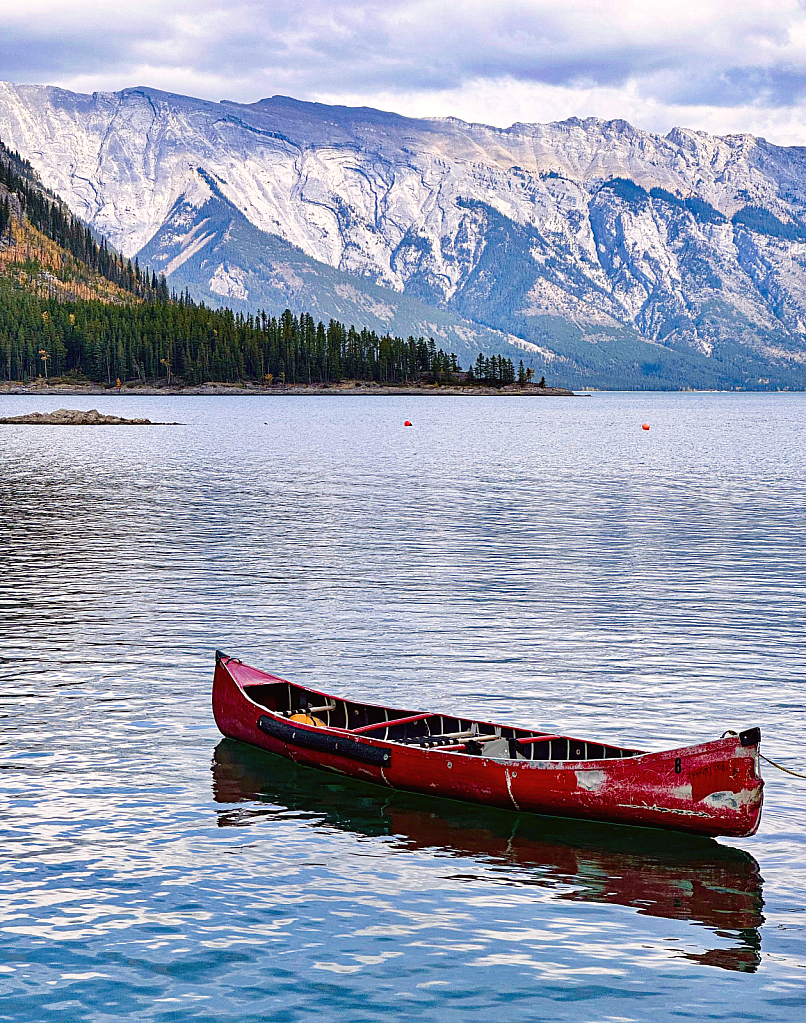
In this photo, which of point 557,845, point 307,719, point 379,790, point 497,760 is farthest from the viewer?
point 307,719

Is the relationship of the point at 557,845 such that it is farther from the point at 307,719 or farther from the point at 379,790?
the point at 307,719

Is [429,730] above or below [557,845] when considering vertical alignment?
above

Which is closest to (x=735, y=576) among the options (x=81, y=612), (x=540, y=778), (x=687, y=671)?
(x=687, y=671)

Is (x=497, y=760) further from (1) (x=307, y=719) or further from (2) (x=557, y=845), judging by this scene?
(1) (x=307, y=719)

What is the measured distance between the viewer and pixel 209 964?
19109 millimetres

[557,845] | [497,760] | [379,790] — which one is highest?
[497,760]

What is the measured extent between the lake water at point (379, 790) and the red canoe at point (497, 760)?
72 centimetres

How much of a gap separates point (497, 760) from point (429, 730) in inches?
142

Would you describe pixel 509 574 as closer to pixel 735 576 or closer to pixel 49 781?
pixel 735 576

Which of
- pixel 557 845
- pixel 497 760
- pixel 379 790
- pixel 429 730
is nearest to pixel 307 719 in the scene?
pixel 379 790

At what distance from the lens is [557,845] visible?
24.8m

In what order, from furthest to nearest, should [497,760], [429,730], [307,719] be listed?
[307,719]
[429,730]
[497,760]

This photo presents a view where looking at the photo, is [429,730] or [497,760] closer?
[497,760]

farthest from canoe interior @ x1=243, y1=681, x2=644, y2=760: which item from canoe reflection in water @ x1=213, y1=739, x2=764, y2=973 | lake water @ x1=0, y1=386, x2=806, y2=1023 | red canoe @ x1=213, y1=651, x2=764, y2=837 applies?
lake water @ x1=0, y1=386, x2=806, y2=1023
